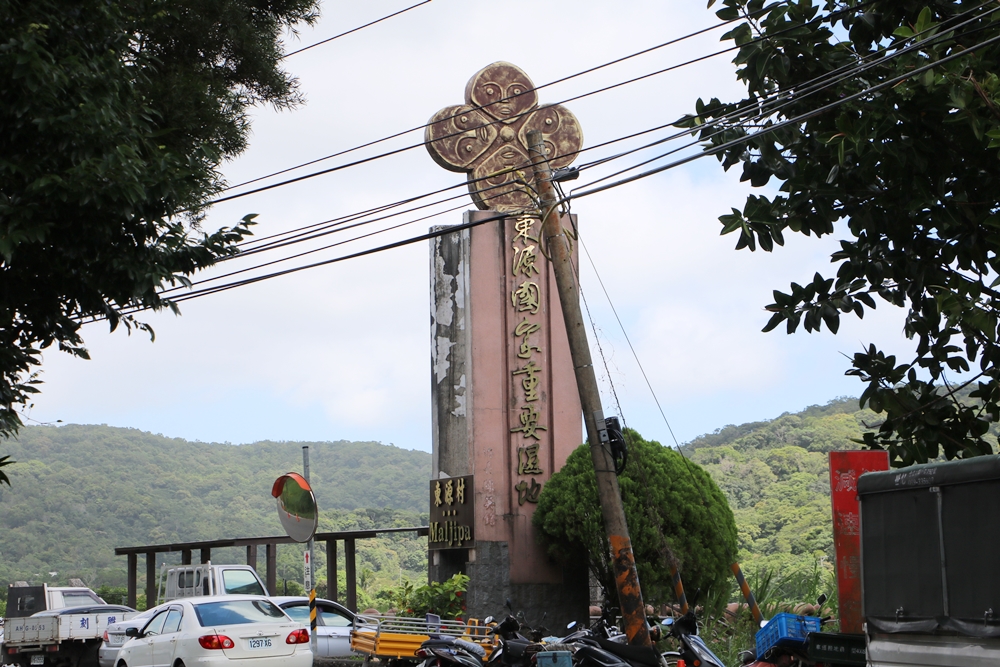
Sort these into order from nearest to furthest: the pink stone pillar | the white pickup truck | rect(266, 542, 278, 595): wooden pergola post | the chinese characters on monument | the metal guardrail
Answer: the metal guardrail < the chinese characters on monument < the pink stone pillar < the white pickup truck < rect(266, 542, 278, 595): wooden pergola post

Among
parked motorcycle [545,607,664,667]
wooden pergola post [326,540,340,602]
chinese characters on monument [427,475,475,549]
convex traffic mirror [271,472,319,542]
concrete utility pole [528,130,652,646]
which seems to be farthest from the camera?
wooden pergola post [326,540,340,602]

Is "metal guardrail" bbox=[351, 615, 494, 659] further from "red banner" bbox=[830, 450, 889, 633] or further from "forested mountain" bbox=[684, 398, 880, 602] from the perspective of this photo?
"forested mountain" bbox=[684, 398, 880, 602]

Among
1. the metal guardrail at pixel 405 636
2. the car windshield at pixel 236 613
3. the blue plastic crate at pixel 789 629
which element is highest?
the blue plastic crate at pixel 789 629

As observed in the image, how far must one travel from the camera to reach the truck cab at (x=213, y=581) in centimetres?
2395

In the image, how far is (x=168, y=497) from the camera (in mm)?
93500

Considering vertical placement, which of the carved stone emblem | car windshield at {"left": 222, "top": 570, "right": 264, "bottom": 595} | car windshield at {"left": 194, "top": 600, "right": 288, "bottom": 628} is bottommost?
car windshield at {"left": 222, "top": 570, "right": 264, "bottom": 595}

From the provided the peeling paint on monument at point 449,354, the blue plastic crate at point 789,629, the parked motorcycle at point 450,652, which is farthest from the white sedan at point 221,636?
the blue plastic crate at point 789,629

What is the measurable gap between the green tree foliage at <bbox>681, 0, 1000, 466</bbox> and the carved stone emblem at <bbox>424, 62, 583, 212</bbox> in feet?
32.9

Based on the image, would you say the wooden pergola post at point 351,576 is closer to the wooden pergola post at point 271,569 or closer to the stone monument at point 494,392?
the wooden pergola post at point 271,569

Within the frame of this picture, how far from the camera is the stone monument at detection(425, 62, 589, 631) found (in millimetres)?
18297

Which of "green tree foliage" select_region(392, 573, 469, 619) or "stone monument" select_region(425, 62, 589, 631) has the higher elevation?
"stone monument" select_region(425, 62, 589, 631)

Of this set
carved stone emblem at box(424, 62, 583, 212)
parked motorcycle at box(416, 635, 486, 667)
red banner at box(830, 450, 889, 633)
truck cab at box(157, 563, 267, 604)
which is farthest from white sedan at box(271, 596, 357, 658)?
red banner at box(830, 450, 889, 633)

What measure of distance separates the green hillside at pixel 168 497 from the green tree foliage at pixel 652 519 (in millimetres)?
39444

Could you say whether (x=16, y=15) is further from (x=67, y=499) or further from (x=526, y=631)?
(x=67, y=499)
